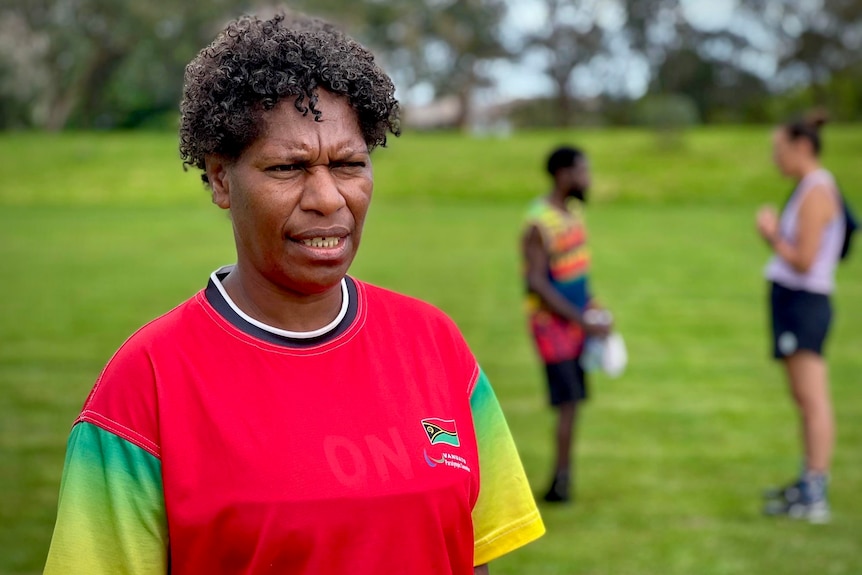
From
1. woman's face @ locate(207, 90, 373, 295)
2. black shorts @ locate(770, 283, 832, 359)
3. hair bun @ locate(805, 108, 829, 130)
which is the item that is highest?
hair bun @ locate(805, 108, 829, 130)

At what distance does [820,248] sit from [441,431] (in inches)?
197

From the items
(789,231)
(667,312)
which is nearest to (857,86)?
(667,312)

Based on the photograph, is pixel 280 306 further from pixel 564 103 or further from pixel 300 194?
pixel 564 103

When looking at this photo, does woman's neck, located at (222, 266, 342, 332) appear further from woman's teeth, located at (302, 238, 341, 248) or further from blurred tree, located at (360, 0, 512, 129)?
blurred tree, located at (360, 0, 512, 129)

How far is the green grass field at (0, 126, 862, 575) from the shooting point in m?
6.62

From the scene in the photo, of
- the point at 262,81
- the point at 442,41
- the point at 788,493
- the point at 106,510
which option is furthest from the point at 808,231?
the point at 442,41

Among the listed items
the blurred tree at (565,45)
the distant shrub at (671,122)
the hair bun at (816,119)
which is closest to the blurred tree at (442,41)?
the blurred tree at (565,45)

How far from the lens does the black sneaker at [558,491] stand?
23.4 feet

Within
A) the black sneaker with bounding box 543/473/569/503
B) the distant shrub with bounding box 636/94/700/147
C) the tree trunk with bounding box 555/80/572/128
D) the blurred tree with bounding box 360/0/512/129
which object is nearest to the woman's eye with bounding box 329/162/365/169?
the black sneaker with bounding box 543/473/569/503

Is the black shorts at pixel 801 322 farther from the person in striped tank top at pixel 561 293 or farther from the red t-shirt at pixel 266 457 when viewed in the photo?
the red t-shirt at pixel 266 457

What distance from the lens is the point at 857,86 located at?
171 ft

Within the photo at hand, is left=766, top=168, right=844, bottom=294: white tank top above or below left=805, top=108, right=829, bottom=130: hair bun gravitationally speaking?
below

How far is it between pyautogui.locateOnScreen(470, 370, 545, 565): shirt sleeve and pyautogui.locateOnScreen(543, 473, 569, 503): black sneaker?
4725 mm

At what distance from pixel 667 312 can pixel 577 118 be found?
50840mm
